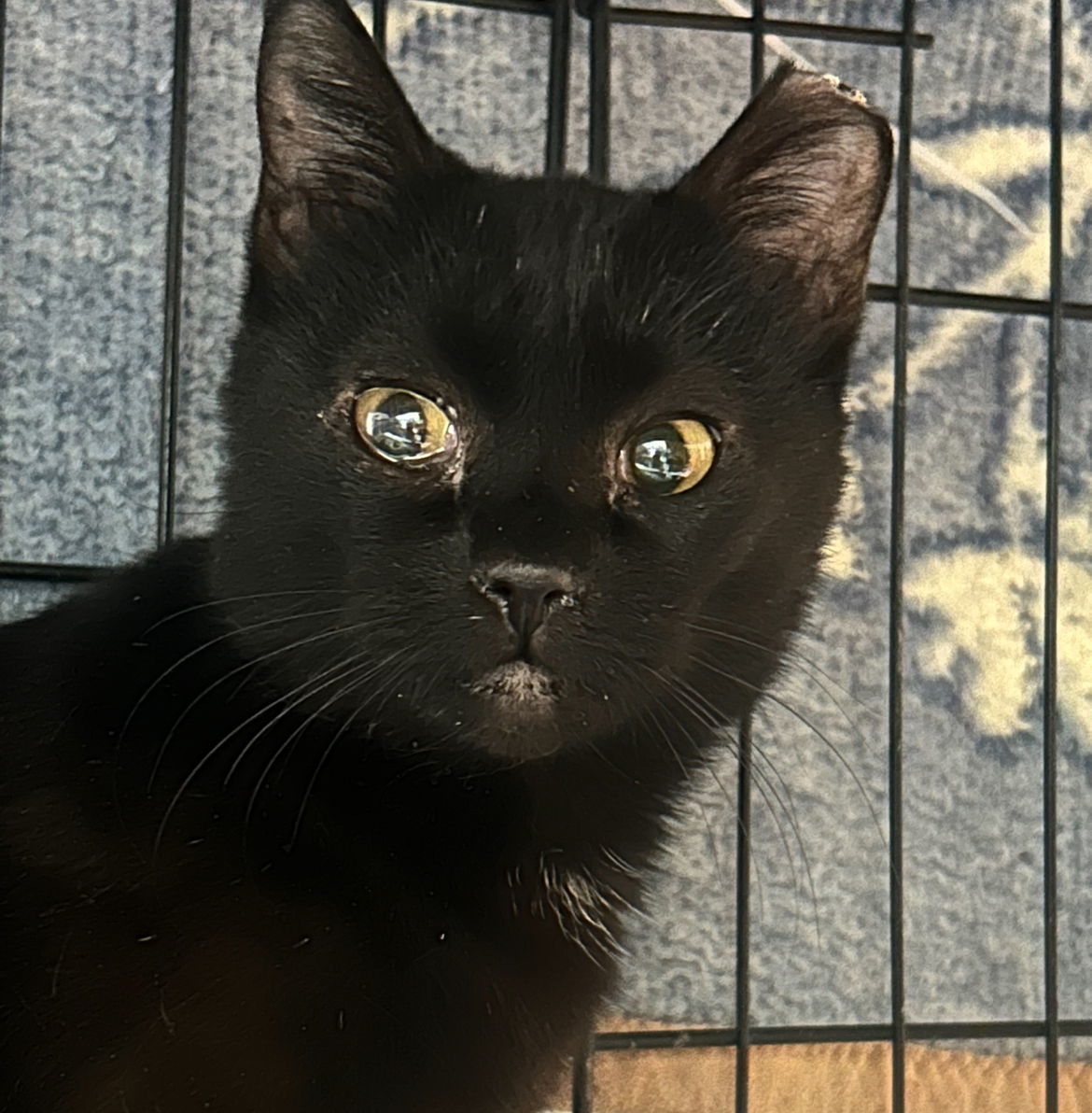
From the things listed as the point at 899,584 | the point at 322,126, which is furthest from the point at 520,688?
the point at 899,584

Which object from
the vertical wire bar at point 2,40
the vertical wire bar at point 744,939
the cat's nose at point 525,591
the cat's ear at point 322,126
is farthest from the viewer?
the vertical wire bar at point 744,939

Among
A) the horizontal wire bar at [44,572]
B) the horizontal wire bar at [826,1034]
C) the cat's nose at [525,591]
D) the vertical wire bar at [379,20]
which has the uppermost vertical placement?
the vertical wire bar at [379,20]

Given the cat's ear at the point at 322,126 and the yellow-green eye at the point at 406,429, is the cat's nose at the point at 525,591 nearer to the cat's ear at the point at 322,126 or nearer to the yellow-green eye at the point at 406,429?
the yellow-green eye at the point at 406,429

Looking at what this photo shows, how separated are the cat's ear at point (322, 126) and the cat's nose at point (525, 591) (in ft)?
0.87

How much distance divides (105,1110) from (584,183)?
59 cm

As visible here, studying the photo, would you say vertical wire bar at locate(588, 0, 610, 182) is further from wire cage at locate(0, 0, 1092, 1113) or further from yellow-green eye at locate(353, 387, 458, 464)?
yellow-green eye at locate(353, 387, 458, 464)

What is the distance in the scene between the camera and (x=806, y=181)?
Answer: 32.9 inches

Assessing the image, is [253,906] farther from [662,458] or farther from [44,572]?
[44,572]

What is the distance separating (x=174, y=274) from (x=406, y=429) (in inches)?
14.9

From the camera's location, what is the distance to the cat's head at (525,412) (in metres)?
0.72

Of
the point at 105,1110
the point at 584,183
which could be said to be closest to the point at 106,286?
the point at 584,183

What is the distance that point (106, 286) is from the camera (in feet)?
3.90

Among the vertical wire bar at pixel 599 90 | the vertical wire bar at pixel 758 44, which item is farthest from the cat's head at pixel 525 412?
the vertical wire bar at pixel 758 44

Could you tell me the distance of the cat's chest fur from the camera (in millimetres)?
693
